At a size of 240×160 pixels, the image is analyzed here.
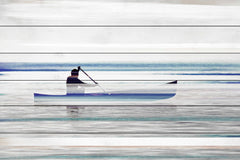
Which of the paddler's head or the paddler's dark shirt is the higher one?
the paddler's head

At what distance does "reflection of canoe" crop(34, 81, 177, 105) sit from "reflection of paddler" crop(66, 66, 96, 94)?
0.06 feet

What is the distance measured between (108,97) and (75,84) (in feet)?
0.47

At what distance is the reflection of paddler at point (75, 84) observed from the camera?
7.10 ft

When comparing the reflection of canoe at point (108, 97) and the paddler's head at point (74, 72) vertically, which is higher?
the paddler's head at point (74, 72)

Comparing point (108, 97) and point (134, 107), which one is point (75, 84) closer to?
point (108, 97)

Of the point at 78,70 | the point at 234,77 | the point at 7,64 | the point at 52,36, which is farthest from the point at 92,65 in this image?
the point at 234,77

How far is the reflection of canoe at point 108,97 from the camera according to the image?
7.11 feet

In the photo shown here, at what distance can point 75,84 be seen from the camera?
218 centimetres

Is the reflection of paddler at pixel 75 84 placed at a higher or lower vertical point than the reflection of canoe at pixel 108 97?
higher

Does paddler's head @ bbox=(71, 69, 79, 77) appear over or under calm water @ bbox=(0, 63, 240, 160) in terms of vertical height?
over

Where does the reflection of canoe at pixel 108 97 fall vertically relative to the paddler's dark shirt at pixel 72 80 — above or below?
below

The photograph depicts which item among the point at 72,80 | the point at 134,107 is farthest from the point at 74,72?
the point at 134,107

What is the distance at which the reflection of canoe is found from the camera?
2166 mm

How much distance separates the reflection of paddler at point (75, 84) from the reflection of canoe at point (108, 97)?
0.02 metres
